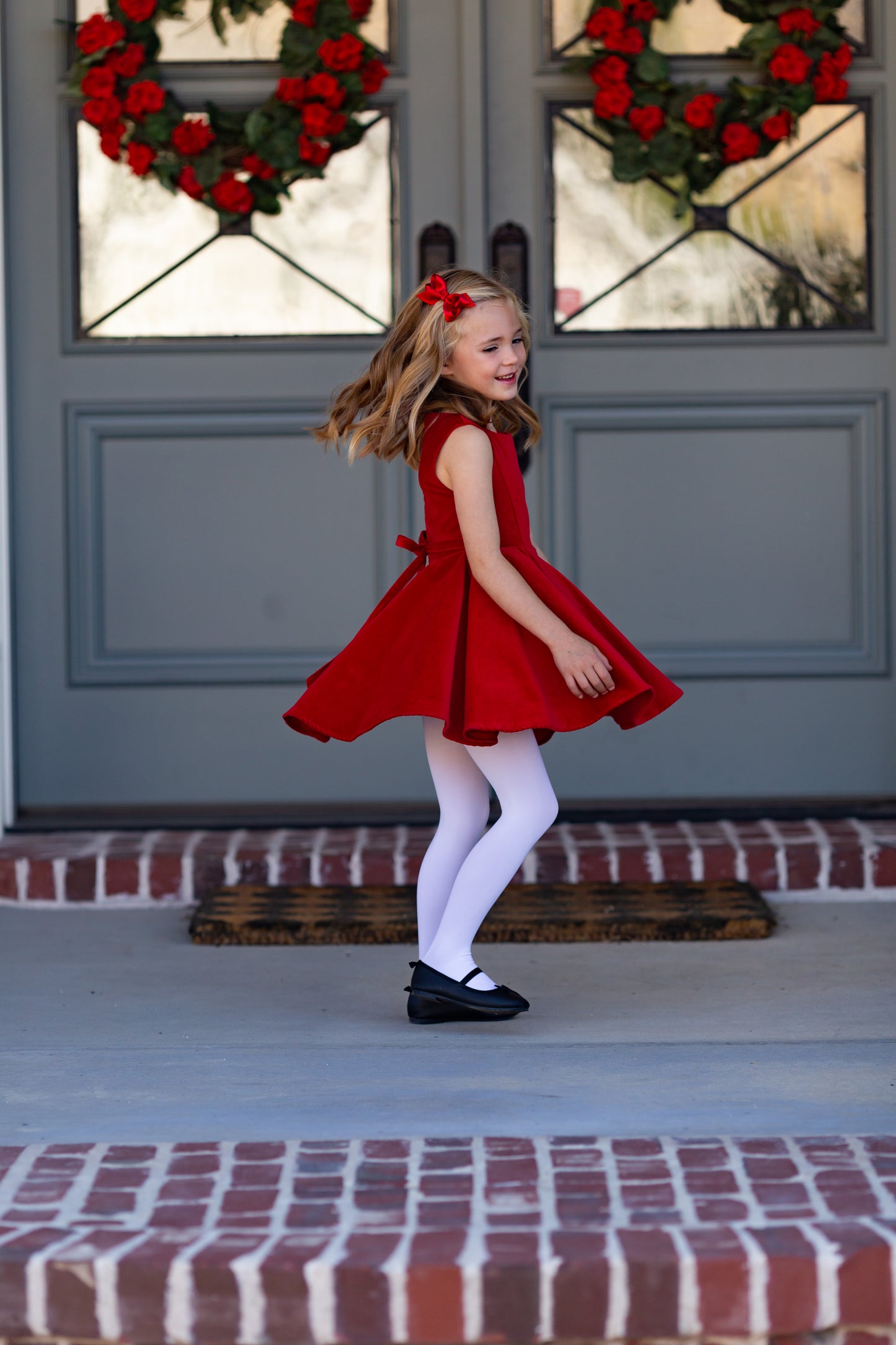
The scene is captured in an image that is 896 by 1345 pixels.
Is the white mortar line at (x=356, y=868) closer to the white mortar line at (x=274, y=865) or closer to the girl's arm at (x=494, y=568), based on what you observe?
the white mortar line at (x=274, y=865)

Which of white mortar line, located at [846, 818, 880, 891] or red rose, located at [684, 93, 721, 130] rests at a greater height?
red rose, located at [684, 93, 721, 130]

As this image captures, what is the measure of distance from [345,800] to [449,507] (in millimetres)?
1496

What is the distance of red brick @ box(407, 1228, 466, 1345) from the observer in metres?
1.70

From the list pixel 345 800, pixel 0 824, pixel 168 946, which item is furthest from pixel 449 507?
pixel 0 824

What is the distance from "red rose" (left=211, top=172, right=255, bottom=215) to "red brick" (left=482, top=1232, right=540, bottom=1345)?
2.91 metres

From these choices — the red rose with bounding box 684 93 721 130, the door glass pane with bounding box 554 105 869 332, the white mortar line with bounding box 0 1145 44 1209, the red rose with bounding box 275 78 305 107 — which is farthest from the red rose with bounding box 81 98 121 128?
the white mortar line with bounding box 0 1145 44 1209

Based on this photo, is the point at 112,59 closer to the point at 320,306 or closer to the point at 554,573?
the point at 320,306

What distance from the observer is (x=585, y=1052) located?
2.51 metres

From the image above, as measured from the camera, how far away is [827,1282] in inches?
67.3

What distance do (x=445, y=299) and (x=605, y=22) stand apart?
1.60 metres

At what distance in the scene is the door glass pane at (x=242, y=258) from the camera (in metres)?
3.94

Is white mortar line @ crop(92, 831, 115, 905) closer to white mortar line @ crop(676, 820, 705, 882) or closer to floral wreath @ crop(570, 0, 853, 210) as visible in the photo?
white mortar line @ crop(676, 820, 705, 882)

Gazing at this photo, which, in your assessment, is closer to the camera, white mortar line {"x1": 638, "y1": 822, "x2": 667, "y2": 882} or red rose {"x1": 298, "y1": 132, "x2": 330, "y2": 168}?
white mortar line {"x1": 638, "y1": 822, "x2": 667, "y2": 882}

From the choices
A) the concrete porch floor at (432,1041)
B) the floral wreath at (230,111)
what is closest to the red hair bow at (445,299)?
the concrete porch floor at (432,1041)
